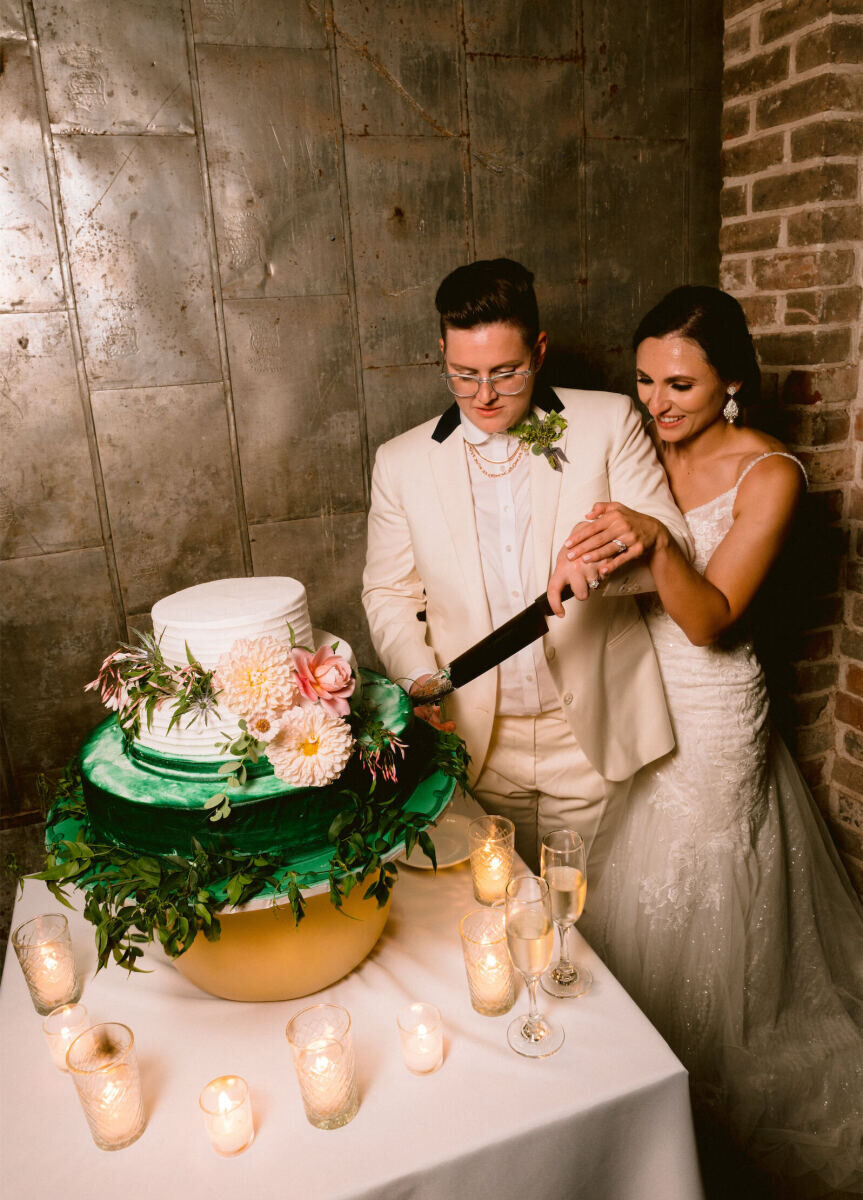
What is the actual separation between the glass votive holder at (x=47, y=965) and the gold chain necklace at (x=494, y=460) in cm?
141

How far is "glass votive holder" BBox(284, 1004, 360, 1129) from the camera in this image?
112cm

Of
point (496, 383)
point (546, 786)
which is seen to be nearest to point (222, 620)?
point (496, 383)

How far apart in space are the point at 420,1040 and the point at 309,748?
46 centimetres

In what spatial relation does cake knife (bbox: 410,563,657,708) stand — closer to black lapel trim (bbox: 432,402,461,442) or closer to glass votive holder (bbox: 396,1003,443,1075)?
black lapel trim (bbox: 432,402,461,442)

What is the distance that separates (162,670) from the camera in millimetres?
1357

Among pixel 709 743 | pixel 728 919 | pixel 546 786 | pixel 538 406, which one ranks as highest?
pixel 538 406

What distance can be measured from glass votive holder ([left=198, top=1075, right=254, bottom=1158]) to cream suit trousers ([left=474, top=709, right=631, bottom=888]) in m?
1.26

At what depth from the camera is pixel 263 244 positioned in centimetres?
250

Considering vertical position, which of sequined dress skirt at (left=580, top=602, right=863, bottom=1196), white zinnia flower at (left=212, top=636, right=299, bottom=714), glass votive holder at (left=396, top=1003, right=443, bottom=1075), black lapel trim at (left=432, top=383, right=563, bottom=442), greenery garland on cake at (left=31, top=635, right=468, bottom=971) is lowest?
sequined dress skirt at (left=580, top=602, right=863, bottom=1196)

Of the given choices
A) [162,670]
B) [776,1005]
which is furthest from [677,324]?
[776,1005]

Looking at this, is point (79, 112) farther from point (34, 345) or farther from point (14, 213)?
point (34, 345)

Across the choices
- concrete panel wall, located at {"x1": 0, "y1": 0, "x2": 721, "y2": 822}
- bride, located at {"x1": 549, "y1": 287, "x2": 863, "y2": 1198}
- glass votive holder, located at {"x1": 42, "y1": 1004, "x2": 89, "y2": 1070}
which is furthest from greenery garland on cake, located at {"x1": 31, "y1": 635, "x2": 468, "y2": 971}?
concrete panel wall, located at {"x1": 0, "y1": 0, "x2": 721, "y2": 822}

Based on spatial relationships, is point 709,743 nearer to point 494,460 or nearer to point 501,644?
point 501,644

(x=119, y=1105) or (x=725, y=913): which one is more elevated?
(x=119, y=1105)
